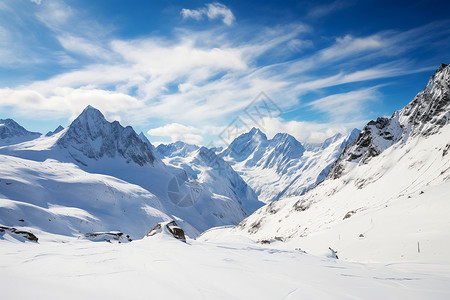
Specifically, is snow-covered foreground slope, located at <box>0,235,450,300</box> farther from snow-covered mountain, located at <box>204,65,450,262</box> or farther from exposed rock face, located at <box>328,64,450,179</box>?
exposed rock face, located at <box>328,64,450,179</box>

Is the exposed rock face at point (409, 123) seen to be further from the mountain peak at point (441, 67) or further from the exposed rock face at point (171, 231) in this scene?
the exposed rock face at point (171, 231)

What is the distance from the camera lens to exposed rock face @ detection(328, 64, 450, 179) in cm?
6144

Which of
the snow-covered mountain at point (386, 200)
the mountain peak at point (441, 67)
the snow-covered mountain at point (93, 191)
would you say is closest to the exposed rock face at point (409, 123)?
the mountain peak at point (441, 67)

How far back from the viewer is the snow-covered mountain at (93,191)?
60031 millimetres

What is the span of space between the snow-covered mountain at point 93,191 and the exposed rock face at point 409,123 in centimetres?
7412

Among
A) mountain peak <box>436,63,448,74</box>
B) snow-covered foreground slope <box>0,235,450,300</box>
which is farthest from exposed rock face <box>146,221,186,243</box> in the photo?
mountain peak <box>436,63,448,74</box>

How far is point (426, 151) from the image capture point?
170 ft

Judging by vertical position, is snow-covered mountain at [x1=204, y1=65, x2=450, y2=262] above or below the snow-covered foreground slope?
above

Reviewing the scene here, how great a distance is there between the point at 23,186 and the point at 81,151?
106 metres

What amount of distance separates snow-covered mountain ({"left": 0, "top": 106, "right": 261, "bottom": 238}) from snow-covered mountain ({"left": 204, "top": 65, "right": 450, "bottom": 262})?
35.6 meters

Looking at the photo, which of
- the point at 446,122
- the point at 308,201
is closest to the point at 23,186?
the point at 308,201

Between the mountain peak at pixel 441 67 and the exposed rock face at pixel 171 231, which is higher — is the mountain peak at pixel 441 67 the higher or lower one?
the higher one

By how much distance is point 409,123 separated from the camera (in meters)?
69.4

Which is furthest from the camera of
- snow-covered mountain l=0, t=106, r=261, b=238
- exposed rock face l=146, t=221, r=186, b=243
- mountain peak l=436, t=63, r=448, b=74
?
mountain peak l=436, t=63, r=448, b=74
